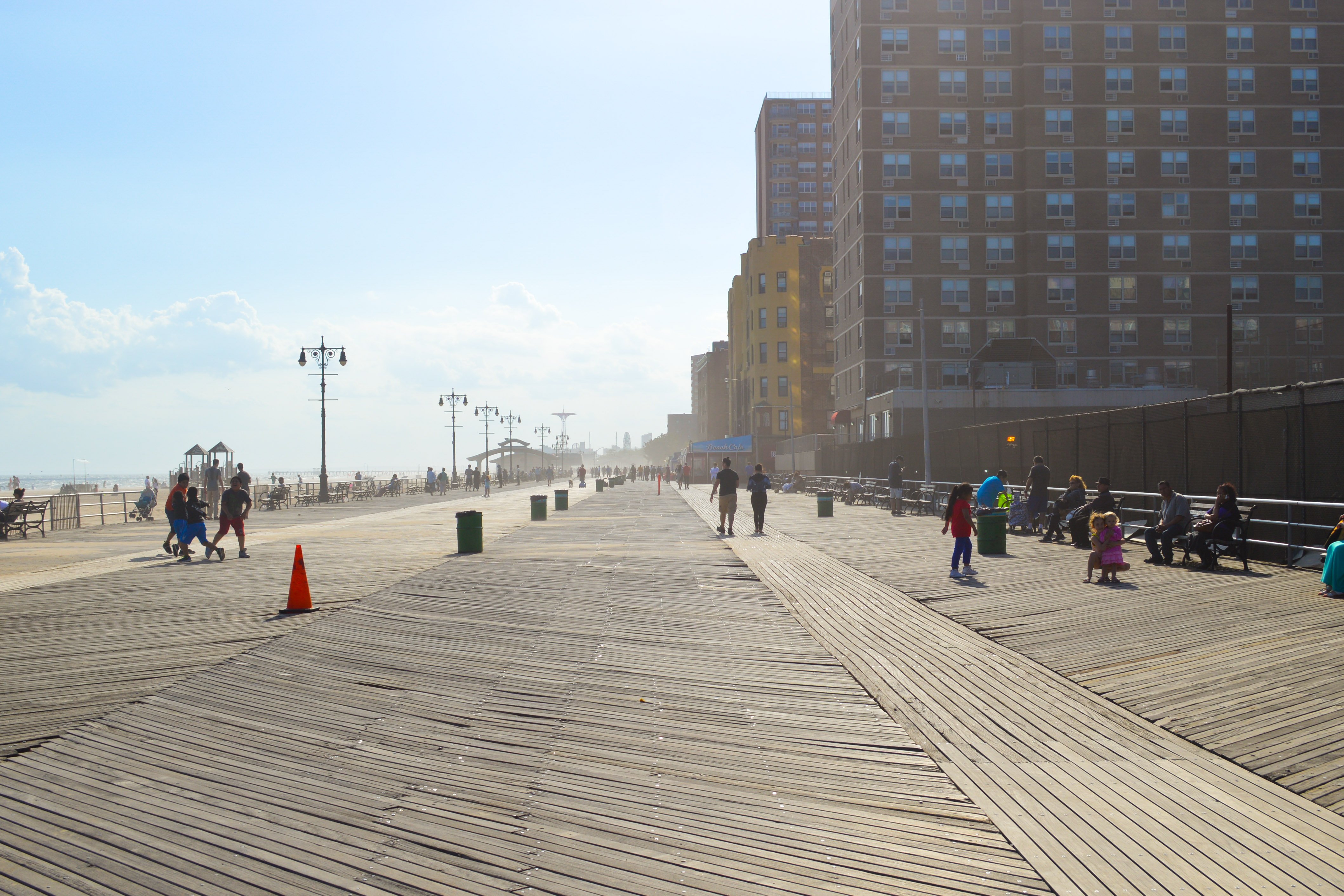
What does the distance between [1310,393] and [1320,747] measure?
1271 cm

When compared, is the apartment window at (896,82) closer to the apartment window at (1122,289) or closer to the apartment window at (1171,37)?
the apartment window at (1171,37)

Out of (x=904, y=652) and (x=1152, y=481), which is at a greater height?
(x=1152, y=481)

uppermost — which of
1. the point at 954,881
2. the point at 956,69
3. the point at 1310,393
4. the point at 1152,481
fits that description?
the point at 956,69

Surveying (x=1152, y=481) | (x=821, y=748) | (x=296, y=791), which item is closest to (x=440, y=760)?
(x=296, y=791)

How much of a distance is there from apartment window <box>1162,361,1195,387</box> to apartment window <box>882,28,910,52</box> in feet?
86.1

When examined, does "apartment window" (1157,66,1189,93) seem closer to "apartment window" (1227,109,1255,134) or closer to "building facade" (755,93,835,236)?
"apartment window" (1227,109,1255,134)

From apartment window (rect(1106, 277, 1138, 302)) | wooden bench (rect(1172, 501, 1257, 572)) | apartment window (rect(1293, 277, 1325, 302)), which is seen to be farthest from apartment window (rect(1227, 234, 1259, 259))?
wooden bench (rect(1172, 501, 1257, 572))

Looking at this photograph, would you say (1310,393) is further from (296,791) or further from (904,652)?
(296,791)

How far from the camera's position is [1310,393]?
674 inches

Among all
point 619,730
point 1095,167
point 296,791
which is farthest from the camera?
point 1095,167

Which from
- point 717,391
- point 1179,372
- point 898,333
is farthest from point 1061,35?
point 717,391

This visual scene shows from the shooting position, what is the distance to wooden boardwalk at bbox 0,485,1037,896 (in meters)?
4.85

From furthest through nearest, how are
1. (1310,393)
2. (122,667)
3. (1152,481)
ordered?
(1152,481) → (1310,393) → (122,667)

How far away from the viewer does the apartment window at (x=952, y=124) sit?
6638cm
